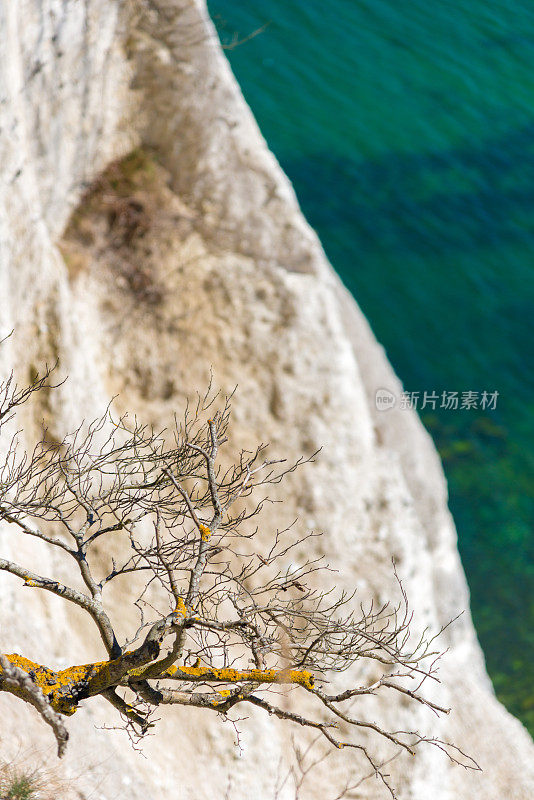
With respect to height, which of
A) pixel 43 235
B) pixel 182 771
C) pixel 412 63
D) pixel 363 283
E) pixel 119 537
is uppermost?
pixel 412 63

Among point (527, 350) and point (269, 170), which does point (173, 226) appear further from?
point (527, 350)

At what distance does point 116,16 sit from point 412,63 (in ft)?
40.3

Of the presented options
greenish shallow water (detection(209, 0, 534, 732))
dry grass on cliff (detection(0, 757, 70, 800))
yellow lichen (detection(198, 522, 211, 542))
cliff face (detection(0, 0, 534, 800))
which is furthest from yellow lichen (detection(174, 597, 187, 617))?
greenish shallow water (detection(209, 0, 534, 732))

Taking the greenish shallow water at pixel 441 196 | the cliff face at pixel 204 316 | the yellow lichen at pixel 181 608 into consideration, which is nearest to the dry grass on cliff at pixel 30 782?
the cliff face at pixel 204 316

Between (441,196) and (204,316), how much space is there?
10.6 metres

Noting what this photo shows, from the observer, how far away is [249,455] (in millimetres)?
11570

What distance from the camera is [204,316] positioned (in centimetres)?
1268

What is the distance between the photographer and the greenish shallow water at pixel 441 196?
16766 millimetres

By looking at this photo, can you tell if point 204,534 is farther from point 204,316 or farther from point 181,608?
point 204,316

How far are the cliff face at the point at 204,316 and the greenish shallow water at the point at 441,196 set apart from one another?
3.12 meters

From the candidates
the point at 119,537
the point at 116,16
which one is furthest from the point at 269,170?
the point at 119,537

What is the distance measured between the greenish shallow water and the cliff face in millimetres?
3122

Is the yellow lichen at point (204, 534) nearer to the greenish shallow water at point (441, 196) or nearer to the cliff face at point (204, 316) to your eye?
the cliff face at point (204, 316)

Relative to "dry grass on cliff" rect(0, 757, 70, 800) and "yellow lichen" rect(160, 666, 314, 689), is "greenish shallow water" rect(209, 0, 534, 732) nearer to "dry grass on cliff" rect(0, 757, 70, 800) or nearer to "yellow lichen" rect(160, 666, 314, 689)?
"dry grass on cliff" rect(0, 757, 70, 800)
